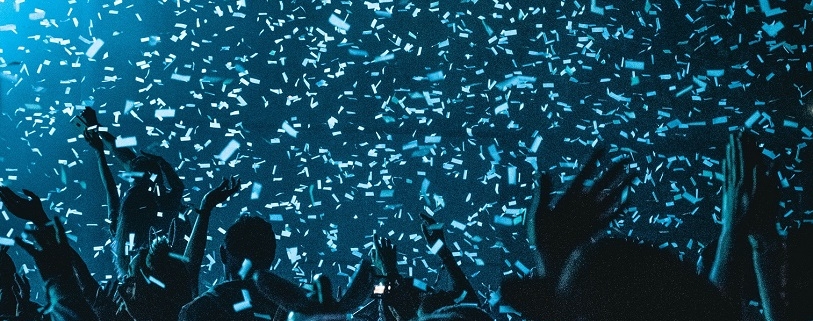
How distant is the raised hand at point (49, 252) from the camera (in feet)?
5.88

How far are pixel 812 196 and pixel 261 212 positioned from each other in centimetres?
542

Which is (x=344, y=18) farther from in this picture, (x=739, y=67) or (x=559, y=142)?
(x=739, y=67)

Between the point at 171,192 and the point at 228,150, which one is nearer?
the point at 171,192

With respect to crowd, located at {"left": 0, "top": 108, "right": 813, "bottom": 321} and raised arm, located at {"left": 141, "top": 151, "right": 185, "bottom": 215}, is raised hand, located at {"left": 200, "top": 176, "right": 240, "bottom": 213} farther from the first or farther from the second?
raised arm, located at {"left": 141, "top": 151, "right": 185, "bottom": 215}

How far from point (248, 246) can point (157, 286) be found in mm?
308

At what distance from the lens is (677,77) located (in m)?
7.09

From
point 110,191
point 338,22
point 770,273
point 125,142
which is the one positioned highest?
point 770,273

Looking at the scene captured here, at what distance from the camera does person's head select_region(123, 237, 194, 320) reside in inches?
84.8

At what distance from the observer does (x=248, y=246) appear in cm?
236

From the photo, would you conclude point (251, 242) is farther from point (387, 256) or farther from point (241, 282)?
point (387, 256)

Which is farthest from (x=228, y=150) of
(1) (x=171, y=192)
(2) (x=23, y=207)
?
(2) (x=23, y=207)

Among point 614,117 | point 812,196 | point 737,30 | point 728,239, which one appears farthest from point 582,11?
point 728,239

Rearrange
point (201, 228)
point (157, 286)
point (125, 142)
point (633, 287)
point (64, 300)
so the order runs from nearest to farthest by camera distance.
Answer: point (633, 287), point (64, 300), point (157, 286), point (201, 228), point (125, 142)

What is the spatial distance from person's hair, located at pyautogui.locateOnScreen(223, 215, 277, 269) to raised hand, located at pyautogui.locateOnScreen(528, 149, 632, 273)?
1.49 m
